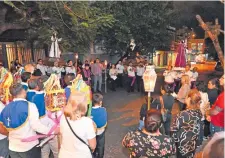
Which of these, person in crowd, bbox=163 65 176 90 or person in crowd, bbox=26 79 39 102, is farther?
person in crowd, bbox=163 65 176 90

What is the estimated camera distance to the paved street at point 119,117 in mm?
6637

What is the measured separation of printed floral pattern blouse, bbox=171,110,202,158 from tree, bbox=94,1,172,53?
11.5 m

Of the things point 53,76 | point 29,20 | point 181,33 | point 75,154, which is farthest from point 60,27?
point 181,33

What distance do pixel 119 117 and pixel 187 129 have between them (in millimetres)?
5404

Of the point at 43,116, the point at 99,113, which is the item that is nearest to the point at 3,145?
the point at 43,116

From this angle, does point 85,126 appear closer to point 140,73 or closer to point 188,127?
point 188,127

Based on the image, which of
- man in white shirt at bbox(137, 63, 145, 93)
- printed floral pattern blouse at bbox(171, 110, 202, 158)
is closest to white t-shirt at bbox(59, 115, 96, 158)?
printed floral pattern blouse at bbox(171, 110, 202, 158)

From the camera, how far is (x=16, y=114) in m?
3.79

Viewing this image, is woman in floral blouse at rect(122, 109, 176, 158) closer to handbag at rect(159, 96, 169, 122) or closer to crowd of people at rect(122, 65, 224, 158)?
crowd of people at rect(122, 65, 224, 158)

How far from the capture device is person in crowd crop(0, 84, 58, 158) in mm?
3803

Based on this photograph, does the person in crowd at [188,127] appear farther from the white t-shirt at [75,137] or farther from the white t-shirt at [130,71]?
the white t-shirt at [130,71]

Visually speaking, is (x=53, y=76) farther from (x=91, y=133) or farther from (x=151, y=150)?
(x=151, y=150)

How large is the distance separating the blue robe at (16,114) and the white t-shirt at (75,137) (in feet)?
2.35

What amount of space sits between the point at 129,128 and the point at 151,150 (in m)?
5.13
